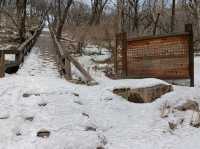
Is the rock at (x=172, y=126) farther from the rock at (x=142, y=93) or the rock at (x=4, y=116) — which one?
the rock at (x=4, y=116)

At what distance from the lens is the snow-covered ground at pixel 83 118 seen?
6680 millimetres

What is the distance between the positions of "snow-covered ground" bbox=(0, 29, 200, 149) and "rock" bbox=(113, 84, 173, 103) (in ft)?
0.66

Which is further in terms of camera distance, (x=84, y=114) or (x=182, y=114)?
(x=182, y=114)

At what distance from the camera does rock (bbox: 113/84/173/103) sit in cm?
907

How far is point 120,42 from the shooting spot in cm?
1171

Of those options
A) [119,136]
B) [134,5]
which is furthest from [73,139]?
[134,5]

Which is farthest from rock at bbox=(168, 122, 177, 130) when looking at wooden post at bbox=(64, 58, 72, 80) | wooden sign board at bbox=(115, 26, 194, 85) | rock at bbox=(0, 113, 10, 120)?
wooden post at bbox=(64, 58, 72, 80)

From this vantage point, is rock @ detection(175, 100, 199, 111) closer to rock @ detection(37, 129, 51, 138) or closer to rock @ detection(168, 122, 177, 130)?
rock @ detection(168, 122, 177, 130)

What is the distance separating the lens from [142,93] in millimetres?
9078

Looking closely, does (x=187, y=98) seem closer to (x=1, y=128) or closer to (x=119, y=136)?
(x=119, y=136)

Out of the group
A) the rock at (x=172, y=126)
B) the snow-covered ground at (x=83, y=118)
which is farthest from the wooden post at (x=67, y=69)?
the rock at (x=172, y=126)

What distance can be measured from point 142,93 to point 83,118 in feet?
6.75

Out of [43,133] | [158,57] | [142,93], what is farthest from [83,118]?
[158,57]

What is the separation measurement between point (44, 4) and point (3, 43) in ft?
171
